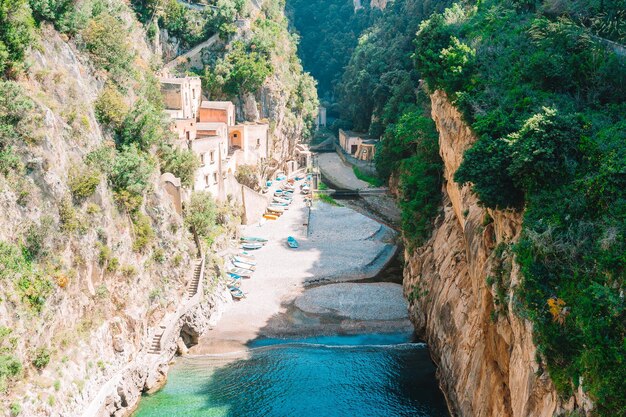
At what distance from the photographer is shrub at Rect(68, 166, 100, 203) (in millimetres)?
27297

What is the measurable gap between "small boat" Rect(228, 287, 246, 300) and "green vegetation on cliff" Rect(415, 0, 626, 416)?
22577 mm

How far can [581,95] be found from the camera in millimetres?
24672

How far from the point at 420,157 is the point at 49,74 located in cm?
2679

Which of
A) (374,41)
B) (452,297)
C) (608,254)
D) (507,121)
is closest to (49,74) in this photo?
(507,121)

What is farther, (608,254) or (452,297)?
(452,297)

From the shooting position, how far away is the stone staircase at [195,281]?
37919mm

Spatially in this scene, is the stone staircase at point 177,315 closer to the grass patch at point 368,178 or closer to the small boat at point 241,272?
the small boat at point 241,272

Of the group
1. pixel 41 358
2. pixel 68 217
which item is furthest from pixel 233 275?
pixel 41 358

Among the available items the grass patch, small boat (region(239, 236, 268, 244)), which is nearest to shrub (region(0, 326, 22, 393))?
small boat (region(239, 236, 268, 244))

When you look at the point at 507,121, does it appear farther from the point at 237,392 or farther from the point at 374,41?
the point at 374,41

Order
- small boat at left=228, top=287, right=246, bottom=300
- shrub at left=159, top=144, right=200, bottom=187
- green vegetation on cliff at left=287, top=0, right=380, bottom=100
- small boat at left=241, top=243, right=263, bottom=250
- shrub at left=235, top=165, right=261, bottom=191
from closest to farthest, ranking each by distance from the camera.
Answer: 1. shrub at left=159, top=144, right=200, bottom=187
2. small boat at left=228, top=287, right=246, bottom=300
3. small boat at left=241, top=243, right=263, bottom=250
4. shrub at left=235, top=165, right=261, bottom=191
5. green vegetation on cliff at left=287, top=0, right=380, bottom=100

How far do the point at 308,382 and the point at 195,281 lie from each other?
1152 centimetres

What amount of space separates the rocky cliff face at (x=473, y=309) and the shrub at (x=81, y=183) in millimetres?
19106

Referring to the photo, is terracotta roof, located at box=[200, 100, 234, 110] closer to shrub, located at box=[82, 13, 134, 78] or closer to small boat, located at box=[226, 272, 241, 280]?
small boat, located at box=[226, 272, 241, 280]
